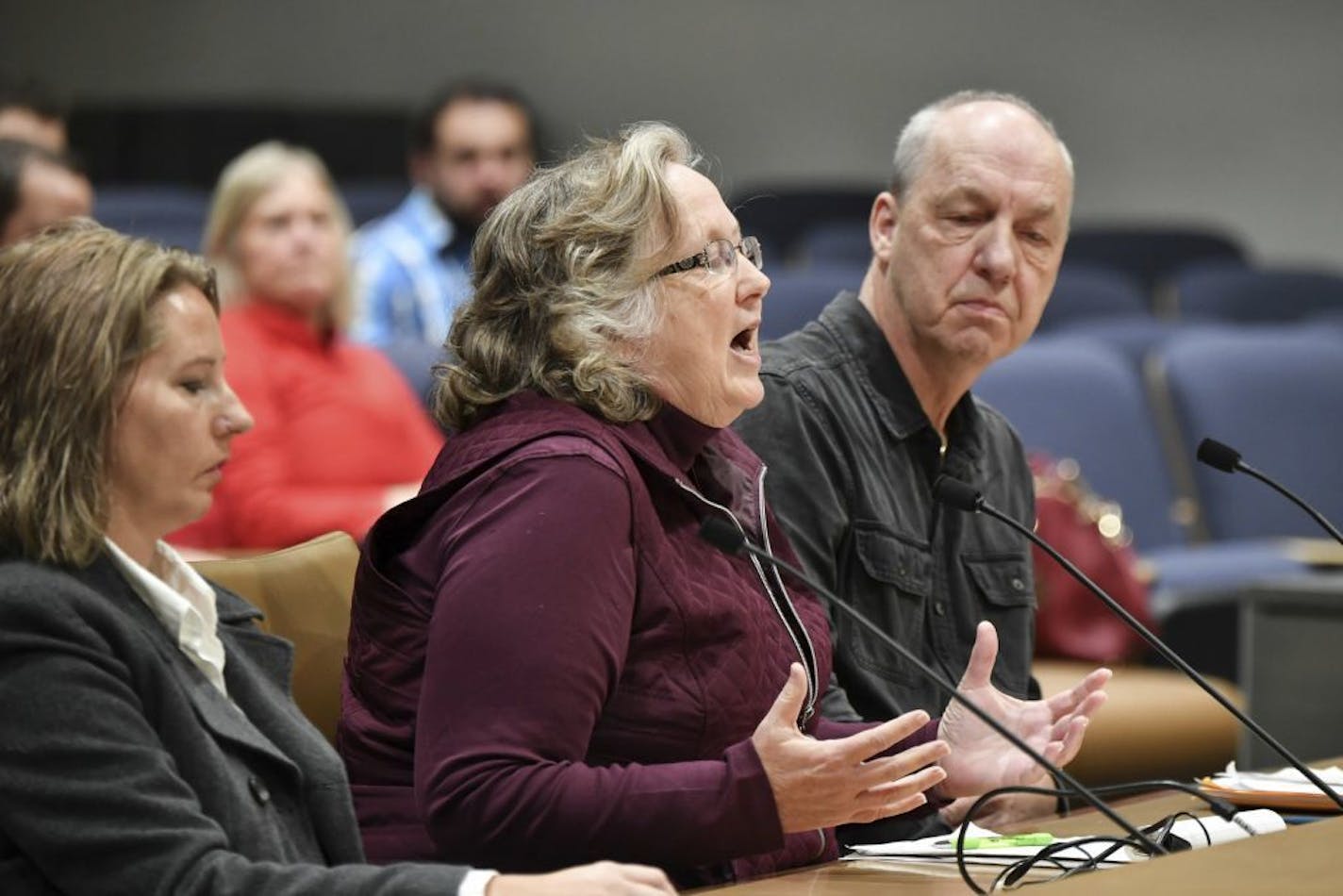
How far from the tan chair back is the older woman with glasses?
31 centimetres

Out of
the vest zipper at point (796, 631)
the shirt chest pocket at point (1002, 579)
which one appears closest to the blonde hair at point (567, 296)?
the vest zipper at point (796, 631)

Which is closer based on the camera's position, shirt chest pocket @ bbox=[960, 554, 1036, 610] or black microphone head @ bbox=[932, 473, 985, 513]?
black microphone head @ bbox=[932, 473, 985, 513]

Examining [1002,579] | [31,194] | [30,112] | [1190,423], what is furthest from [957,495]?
[30,112]

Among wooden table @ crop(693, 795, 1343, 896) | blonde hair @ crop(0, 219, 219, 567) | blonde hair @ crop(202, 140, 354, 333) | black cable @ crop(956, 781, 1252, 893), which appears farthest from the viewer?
blonde hair @ crop(202, 140, 354, 333)

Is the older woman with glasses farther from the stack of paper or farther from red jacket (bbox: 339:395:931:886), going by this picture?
the stack of paper

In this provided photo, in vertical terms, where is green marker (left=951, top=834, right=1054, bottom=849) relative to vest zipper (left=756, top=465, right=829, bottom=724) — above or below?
below

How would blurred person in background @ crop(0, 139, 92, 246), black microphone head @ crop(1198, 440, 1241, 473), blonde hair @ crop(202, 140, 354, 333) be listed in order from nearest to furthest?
black microphone head @ crop(1198, 440, 1241, 473) < blurred person in background @ crop(0, 139, 92, 246) < blonde hair @ crop(202, 140, 354, 333)

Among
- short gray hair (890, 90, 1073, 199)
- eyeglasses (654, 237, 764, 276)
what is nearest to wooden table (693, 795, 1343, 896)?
eyeglasses (654, 237, 764, 276)

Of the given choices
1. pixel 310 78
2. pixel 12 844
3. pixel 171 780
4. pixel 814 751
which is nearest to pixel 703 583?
pixel 814 751

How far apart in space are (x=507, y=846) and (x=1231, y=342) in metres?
3.49

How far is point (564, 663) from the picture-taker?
5.20ft

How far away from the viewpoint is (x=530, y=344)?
1831mm

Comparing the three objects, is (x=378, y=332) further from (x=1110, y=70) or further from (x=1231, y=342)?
(x=1110, y=70)

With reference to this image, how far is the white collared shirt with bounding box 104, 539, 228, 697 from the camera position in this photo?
157cm
